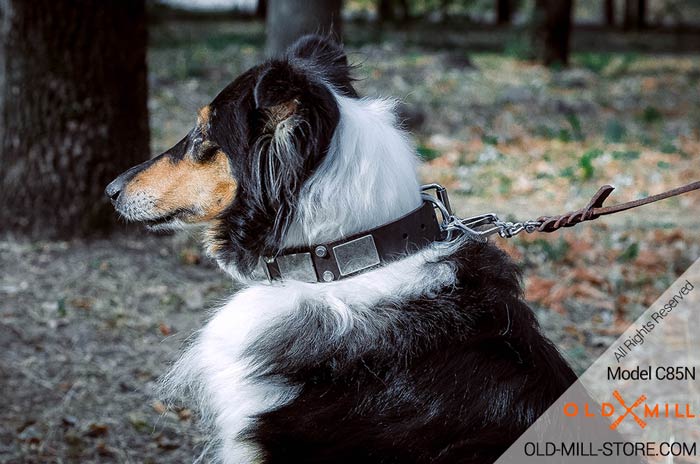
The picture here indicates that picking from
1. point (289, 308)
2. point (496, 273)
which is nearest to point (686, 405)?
point (496, 273)

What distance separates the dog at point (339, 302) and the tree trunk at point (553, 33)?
11.8m

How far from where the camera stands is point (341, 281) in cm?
244

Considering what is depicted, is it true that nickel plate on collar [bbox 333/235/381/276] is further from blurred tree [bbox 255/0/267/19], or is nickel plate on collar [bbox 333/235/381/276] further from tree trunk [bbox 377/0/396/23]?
blurred tree [bbox 255/0/267/19]

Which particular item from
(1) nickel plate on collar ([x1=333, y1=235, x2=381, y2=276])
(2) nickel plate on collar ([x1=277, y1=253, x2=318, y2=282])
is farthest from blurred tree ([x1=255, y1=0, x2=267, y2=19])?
(1) nickel plate on collar ([x1=333, y1=235, x2=381, y2=276])

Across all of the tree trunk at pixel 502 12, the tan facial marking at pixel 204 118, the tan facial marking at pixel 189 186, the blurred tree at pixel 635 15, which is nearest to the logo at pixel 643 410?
the tan facial marking at pixel 189 186

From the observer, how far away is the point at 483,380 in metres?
2.20

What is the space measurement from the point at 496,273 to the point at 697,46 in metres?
19.5

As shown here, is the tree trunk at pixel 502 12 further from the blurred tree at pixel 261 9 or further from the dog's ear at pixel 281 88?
the dog's ear at pixel 281 88

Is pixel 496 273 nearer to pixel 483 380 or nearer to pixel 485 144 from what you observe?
pixel 483 380

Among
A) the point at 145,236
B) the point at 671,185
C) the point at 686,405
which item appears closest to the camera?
the point at 686,405

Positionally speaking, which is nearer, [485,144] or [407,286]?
[407,286]

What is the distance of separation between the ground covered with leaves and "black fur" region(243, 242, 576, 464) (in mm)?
910

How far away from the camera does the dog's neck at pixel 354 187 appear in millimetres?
2383

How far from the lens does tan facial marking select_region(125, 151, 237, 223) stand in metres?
2.57
